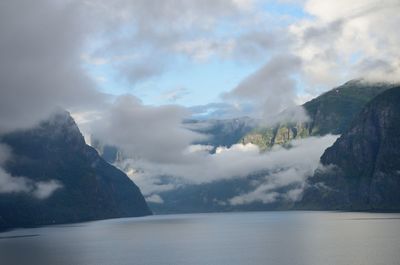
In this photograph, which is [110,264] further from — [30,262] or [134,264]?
[30,262]

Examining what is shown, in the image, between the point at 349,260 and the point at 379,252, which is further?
the point at 379,252

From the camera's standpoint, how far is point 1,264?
638 ft

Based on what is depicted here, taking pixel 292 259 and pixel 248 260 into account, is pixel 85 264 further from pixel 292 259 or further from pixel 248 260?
pixel 292 259

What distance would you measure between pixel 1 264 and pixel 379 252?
13242 centimetres

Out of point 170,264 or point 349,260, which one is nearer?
point 349,260

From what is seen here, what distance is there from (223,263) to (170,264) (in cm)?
1892

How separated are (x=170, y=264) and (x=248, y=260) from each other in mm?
27277

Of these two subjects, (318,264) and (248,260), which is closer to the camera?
(318,264)

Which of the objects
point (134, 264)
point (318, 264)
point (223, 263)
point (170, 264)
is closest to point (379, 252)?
point (318, 264)

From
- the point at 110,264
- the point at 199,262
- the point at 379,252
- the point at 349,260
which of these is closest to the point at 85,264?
the point at 110,264

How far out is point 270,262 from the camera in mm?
188250

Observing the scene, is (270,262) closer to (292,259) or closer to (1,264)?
(292,259)

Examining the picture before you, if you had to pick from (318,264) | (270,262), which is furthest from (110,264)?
(318,264)

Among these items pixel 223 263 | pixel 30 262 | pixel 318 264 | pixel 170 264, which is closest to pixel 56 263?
pixel 30 262
